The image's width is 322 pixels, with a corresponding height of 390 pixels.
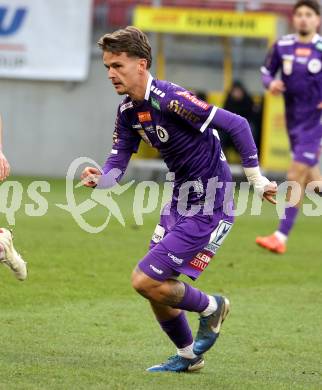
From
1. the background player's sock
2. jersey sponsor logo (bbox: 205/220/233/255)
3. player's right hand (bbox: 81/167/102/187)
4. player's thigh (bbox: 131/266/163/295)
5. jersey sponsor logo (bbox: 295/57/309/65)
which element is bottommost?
the background player's sock

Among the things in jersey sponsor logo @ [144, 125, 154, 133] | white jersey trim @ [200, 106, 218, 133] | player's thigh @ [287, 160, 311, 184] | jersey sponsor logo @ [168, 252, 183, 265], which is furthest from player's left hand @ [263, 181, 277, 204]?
player's thigh @ [287, 160, 311, 184]

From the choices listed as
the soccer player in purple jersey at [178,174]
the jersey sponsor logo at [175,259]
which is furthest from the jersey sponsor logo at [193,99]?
the jersey sponsor logo at [175,259]

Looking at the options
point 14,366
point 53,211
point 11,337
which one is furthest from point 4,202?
point 14,366

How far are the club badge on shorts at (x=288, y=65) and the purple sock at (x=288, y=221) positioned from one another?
1564 millimetres

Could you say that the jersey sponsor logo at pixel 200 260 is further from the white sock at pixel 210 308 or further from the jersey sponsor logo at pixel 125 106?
the jersey sponsor logo at pixel 125 106

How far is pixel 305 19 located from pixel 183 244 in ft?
20.0

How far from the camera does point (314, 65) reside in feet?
40.9

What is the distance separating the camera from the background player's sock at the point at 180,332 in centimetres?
691

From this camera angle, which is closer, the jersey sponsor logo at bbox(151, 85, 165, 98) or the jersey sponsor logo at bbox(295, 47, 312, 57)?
the jersey sponsor logo at bbox(151, 85, 165, 98)

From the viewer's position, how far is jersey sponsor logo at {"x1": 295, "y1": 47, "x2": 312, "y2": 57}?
40.8ft

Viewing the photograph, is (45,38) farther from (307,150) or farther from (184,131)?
(184,131)

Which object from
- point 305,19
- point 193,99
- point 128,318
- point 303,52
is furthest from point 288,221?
point 193,99

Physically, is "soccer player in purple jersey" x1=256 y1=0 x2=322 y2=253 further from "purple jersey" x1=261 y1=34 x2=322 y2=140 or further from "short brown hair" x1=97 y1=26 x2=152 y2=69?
"short brown hair" x1=97 y1=26 x2=152 y2=69

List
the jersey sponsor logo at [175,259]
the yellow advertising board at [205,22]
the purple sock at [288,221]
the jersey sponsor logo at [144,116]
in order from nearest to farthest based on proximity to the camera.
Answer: the jersey sponsor logo at [175,259] < the jersey sponsor logo at [144,116] < the purple sock at [288,221] < the yellow advertising board at [205,22]
